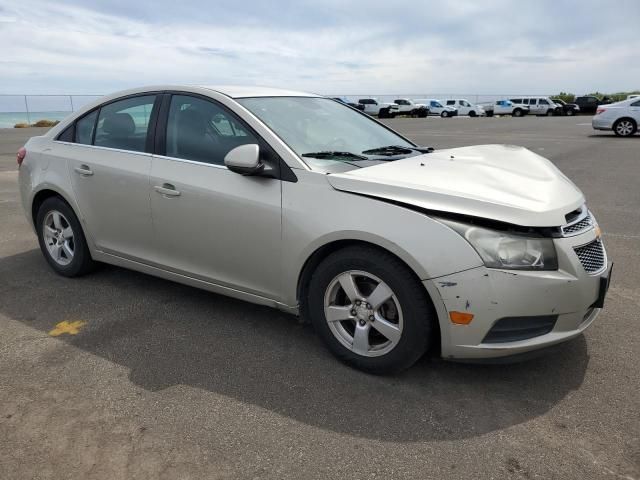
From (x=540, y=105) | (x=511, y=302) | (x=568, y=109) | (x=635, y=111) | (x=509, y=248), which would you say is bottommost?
(x=568, y=109)

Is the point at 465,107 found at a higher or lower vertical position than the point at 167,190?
lower

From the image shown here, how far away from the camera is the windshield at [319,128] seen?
11.2ft

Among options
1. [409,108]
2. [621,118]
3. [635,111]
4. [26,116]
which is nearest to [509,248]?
[635,111]

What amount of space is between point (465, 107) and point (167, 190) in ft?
167

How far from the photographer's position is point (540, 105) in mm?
47250

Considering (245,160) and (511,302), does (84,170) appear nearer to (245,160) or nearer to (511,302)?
(245,160)

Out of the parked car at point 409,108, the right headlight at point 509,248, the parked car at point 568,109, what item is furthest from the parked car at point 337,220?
the parked car at point 568,109

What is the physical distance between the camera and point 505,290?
2645mm

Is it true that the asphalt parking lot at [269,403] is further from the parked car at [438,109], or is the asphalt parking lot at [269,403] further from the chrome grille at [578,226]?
the parked car at [438,109]

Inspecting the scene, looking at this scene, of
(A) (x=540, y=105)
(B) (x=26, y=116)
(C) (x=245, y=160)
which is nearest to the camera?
(C) (x=245, y=160)

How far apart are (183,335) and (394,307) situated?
1476 mm

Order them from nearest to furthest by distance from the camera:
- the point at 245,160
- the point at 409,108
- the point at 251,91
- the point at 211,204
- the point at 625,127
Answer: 1. the point at 245,160
2. the point at 211,204
3. the point at 251,91
4. the point at 625,127
5. the point at 409,108

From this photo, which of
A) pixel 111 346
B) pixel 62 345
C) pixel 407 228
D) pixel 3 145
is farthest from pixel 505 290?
pixel 3 145

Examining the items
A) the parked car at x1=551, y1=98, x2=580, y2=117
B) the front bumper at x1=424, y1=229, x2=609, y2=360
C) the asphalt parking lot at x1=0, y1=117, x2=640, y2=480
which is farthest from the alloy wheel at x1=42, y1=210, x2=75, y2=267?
the parked car at x1=551, y1=98, x2=580, y2=117
